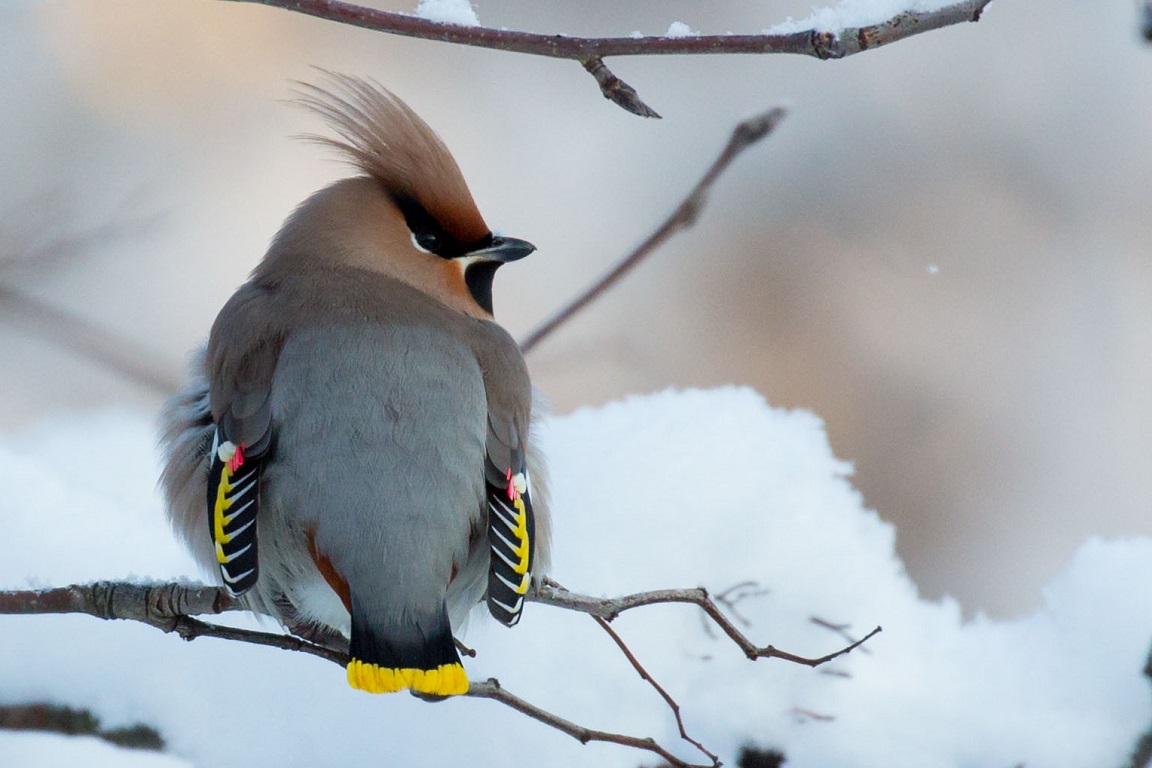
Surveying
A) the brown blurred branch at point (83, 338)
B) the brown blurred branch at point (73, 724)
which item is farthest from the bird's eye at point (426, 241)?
the brown blurred branch at point (73, 724)

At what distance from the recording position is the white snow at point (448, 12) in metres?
1.94

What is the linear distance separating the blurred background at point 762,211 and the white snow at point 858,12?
2226 mm

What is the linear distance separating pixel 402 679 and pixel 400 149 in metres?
1.38

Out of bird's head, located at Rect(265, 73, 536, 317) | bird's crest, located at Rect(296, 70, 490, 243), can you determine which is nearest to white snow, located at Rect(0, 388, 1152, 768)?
bird's head, located at Rect(265, 73, 536, 317)

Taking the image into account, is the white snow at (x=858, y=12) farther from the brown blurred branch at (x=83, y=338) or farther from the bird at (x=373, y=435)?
the brown blurred branch at (x=83, y=338)

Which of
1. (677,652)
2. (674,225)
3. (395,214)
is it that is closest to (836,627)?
(677,652)

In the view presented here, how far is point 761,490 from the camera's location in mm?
3123

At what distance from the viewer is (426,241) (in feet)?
10.9

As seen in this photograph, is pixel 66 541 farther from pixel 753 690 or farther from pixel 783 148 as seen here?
pixel 783 148

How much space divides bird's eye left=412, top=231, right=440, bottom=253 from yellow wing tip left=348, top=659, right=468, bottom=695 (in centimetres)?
124

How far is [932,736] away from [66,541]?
1689mm

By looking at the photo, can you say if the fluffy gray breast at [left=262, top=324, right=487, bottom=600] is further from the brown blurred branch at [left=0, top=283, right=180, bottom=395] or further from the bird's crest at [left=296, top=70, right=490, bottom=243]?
the brown blurred branch at [left=0, top=283, right=180, bottom=395]

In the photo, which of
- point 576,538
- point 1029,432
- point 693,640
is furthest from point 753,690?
point 1029,432

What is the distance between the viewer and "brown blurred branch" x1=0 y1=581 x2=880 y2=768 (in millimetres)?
2330
